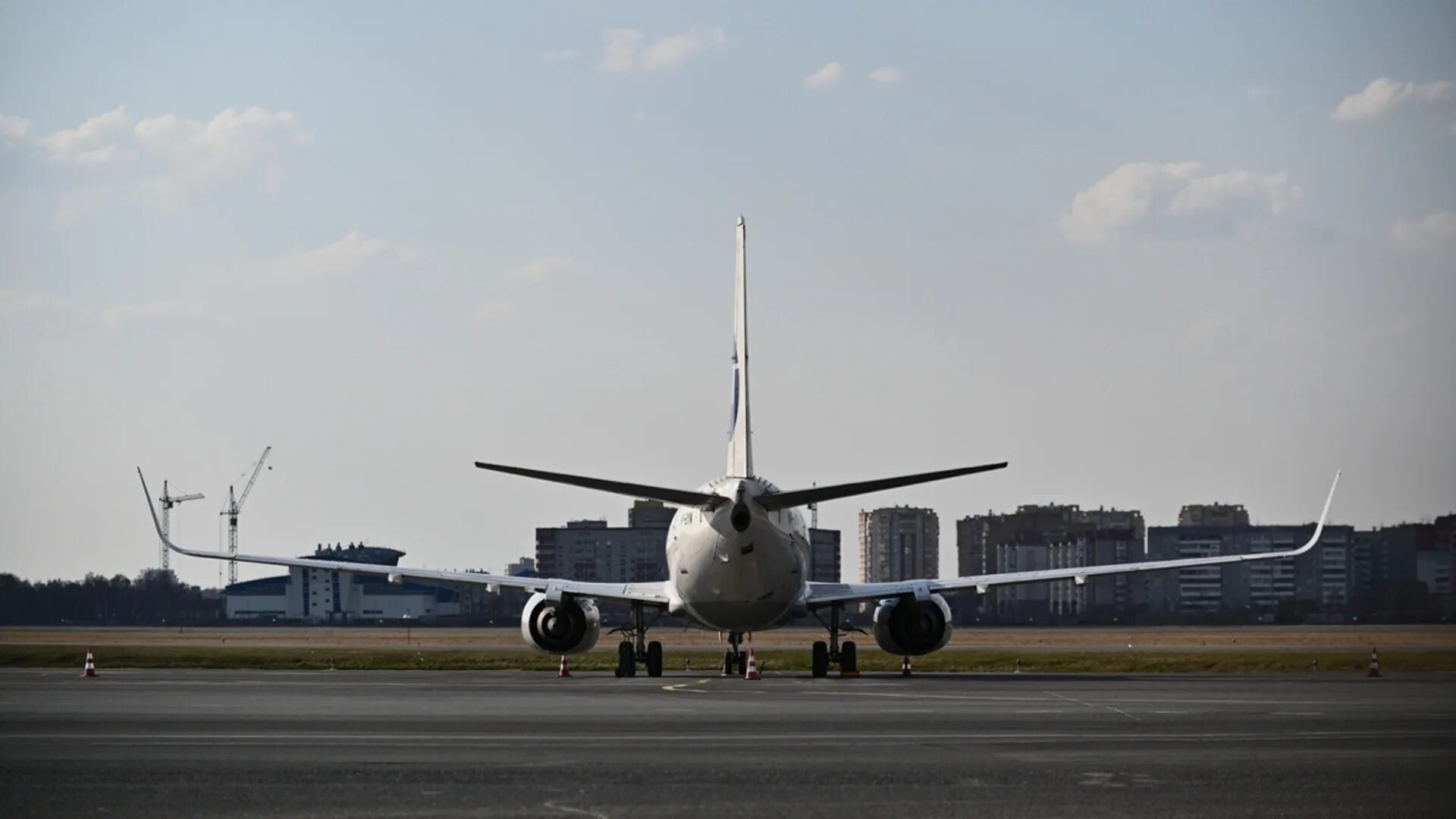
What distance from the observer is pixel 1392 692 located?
34.8 m

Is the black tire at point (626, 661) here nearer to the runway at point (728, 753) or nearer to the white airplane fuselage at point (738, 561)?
the white airplane fuselage at point (738, 561)

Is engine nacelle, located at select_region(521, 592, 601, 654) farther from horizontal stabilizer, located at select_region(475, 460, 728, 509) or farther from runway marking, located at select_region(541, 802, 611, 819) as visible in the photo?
runway marking, located at select_region(541, 802, 611, 819)

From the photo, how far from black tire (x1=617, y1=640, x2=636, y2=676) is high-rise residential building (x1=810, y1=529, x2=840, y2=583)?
98.3 m

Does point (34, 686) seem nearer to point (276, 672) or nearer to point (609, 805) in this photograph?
point (276, 672)

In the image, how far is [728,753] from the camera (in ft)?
66.8

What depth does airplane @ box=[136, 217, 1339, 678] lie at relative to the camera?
1649 inches

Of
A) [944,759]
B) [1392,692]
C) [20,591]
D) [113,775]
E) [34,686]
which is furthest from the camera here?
[20,591]

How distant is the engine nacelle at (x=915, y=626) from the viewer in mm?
48500

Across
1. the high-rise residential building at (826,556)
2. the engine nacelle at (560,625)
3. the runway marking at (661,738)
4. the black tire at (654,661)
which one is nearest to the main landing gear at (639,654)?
the black tire at (654,661)

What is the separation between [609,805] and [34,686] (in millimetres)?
26483

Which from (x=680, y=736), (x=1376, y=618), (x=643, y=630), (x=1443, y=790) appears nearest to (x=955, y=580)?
(x=643, y=630)

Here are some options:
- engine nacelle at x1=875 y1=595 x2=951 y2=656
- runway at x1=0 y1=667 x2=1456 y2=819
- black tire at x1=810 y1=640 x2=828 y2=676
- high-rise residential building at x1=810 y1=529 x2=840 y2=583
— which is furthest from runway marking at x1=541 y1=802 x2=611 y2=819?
high-rise residential building at x1=810 y1=529 x2=840 y2=583

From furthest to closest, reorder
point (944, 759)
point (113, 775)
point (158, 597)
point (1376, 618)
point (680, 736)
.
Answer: point (158, 597)
point (1376, 618)
point (680, 736)
point (944, 759)
point (113, 775)

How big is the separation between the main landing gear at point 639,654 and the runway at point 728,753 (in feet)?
35.4
